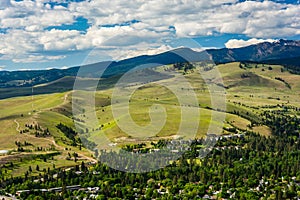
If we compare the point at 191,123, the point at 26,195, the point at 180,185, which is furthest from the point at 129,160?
the point at 191,123

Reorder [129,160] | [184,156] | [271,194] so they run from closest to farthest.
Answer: [271,194] → [129,160] → [184,156]

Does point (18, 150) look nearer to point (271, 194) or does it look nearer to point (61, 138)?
point (61, 138)

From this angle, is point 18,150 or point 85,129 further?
point 85,129

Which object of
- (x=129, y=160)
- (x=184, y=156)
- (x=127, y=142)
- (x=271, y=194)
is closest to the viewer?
(x=271, y=194)

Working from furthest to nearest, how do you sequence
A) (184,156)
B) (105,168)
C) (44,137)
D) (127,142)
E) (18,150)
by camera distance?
1. (44,137)
2. (127,142)
3. (18,150)
4. (184,156)
5. (105,168)

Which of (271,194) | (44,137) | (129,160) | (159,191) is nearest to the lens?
(271,194)

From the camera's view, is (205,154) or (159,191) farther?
(205,154)

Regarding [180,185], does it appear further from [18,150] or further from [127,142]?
[18,150]

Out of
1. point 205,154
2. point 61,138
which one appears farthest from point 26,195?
point 61,138
